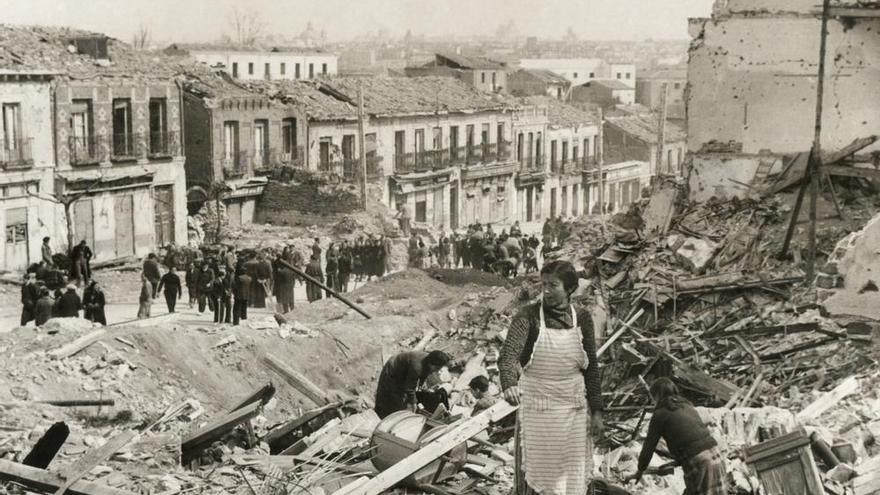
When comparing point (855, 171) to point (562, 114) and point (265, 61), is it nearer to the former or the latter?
point (562, 114)

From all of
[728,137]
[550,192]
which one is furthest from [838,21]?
[550,192]

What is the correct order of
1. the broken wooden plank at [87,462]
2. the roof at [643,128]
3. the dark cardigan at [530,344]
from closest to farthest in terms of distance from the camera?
the dark cardigan at [530,344]
the broken wooden plank at [87,462]
the roof at [643,128]

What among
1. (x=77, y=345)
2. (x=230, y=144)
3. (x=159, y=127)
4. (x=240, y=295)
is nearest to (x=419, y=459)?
(x=77, y=345)

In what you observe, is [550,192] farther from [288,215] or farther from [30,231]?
[30,231]

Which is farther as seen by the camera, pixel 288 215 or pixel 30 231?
pixel 288 215

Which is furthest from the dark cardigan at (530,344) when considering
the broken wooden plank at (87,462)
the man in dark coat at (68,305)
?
the man in dark coat at (68,305)

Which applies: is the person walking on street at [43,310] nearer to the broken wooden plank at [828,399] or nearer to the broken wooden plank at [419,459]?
the broken wooden plank at [419,459]
